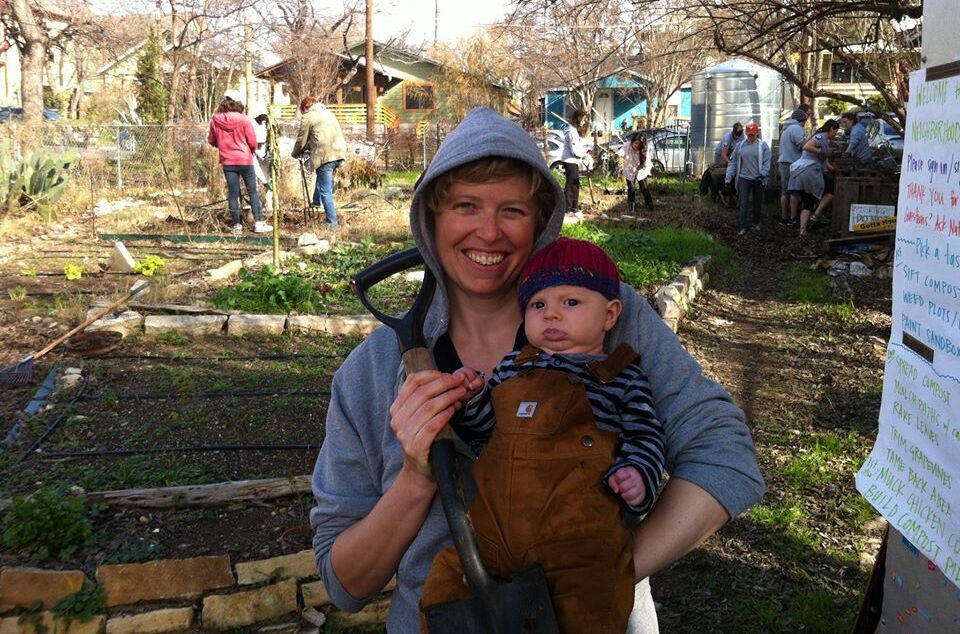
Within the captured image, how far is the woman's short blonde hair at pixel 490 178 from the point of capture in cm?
199

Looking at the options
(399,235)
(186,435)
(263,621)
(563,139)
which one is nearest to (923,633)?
(263,621)

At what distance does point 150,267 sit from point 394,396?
811cm

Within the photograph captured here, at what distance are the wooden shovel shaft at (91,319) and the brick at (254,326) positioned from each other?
1.05 m

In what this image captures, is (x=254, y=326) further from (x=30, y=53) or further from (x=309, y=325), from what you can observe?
(x=30, y=53)

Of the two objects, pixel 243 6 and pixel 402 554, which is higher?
pixel 243 6

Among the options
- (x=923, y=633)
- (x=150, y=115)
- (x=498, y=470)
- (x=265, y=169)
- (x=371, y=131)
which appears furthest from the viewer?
(x=150, y=115)

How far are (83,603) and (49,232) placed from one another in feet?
37.6

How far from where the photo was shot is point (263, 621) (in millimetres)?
3584

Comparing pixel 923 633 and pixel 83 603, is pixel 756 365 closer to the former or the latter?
pixel 923 633

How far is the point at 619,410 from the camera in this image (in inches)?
72.1

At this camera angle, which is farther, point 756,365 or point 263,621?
point 756,365

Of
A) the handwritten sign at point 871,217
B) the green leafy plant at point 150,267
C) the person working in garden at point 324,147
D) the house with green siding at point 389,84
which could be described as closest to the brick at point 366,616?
the green leafy plant at point 150,267

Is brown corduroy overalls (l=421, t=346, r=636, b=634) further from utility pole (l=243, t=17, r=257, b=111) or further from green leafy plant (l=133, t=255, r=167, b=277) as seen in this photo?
utility pole (l=243, t=17, r=257, b=111)

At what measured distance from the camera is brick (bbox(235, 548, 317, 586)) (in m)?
3.67
